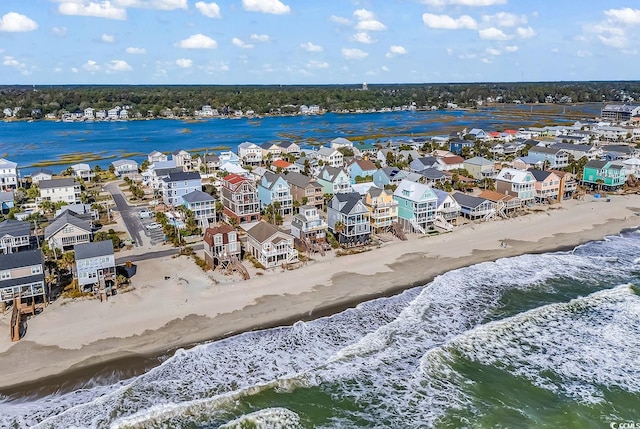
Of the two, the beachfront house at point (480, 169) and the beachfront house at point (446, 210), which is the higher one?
the beachfront house at point (480, 169)

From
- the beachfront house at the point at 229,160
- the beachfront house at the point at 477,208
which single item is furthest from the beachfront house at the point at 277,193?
the beachfront house at the point at 229,160

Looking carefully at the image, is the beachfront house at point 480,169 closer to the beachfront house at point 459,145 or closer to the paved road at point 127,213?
the beachfront house at point 459,145

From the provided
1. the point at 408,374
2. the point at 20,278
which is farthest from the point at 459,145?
the point at 20,278

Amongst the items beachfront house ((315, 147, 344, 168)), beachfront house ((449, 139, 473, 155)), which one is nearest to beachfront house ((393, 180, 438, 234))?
beachfront house ((315, 147, 344, 168))

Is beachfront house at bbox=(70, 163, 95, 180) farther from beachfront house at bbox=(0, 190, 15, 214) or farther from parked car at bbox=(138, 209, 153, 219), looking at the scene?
parked car at bbox=(138, 209, 153, 219)

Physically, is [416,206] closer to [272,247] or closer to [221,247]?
[272,247]

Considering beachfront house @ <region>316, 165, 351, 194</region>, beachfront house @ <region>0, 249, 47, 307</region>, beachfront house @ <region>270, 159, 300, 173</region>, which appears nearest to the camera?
beachfront house @ <region>0, 249, 47, 307</region>
